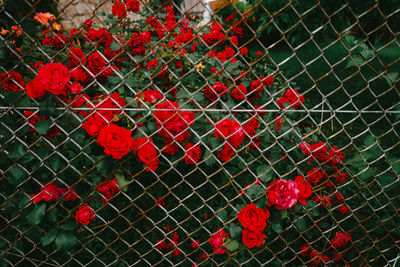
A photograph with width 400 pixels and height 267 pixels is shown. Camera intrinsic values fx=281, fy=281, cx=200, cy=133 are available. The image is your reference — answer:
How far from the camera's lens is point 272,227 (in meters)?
1.19

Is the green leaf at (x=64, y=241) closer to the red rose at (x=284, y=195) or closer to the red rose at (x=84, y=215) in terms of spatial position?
the red rose at (x=84, y=215)

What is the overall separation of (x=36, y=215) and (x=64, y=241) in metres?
0.14

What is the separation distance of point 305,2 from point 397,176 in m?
2.17

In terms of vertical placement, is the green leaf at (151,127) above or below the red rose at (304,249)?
above

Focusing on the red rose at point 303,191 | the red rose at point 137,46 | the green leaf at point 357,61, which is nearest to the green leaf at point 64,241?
the red rose at point 303,191

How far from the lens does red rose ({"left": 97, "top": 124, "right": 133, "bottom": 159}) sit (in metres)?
0.95

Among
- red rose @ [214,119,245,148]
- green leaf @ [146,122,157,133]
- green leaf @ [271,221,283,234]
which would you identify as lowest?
green leaf @ [271,221,283,234]

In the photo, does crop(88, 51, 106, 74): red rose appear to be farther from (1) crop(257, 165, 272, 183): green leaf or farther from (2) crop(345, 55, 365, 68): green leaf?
(2) crop(345, 55, 365, 68): green leaf

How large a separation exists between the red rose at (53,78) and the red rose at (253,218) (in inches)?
31.0

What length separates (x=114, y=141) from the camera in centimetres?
95

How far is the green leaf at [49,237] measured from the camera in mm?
1025

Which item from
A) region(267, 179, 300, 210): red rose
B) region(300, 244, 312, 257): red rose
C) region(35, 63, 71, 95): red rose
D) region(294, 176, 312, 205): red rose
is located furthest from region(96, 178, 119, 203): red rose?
region(300, 244, 312, 257): red rose

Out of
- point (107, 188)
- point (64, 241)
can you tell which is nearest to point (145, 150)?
point (107, 188)

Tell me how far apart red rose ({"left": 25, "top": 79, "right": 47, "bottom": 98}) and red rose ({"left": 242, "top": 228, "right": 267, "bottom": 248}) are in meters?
0.89
